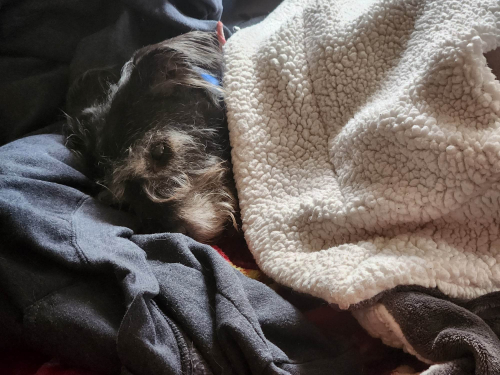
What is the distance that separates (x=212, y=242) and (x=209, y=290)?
0.66 feet

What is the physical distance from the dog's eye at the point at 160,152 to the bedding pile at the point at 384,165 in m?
0.13

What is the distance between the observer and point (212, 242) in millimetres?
857

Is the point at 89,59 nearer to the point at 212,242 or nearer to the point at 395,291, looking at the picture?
the point at 212,242

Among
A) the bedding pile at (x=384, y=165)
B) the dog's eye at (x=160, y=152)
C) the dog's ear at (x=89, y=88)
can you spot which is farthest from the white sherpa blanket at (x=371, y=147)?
the dog's ear at (x=89, y=88)

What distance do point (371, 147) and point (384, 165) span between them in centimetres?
4

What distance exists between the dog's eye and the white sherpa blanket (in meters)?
0.13

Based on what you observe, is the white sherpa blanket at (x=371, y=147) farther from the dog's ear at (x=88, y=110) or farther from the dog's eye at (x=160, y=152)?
the dog's ear at (x=88, y=110)

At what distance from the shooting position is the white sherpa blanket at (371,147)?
63 cm

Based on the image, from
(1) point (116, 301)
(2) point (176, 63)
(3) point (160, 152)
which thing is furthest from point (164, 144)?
(1) point (116, 301)

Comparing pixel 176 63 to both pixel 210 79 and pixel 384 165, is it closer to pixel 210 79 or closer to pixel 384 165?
pixel 210 79

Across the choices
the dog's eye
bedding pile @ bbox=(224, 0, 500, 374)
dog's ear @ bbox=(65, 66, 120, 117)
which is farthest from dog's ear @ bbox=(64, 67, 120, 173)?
bedding pile @ bbox=(224, 0, 500, 374)

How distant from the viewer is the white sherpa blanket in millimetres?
630

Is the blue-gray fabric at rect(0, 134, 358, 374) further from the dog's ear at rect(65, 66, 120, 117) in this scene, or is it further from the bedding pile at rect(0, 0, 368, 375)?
the dog's ear at rect(65, 66, 120, 117)

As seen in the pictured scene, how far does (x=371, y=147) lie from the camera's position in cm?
71
